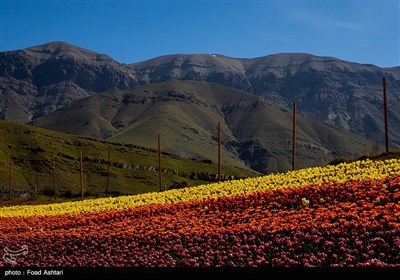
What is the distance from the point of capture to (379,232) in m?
11.0

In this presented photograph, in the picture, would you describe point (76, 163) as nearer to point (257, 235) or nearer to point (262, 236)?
point (257, 235)

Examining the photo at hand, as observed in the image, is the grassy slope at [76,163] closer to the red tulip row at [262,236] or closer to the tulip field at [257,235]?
the tulip field at [257,235]

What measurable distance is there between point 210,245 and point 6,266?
19.2 feet

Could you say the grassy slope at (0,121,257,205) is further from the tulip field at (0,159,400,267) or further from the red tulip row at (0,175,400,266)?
the red tulip row at (0,175,400,266)

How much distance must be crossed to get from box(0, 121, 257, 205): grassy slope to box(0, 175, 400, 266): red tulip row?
105948 millimetres

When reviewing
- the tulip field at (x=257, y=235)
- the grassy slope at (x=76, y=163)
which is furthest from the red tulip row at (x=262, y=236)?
the grassy slope at (x=76, y=163)

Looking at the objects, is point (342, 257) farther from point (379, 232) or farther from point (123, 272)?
point (123, 272)

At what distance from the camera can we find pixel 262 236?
41.5ft

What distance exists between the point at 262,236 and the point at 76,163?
14836 centimetres

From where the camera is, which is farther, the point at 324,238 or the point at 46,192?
the point at 46,192

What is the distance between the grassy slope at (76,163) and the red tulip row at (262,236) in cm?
10595

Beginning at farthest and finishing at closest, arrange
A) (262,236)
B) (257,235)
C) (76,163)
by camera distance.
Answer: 1. (76,163)
2. (257,235)
3. (262,236)

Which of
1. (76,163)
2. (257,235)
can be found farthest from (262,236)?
(76,163)

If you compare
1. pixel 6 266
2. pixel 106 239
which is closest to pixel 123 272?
pixel 6 266
